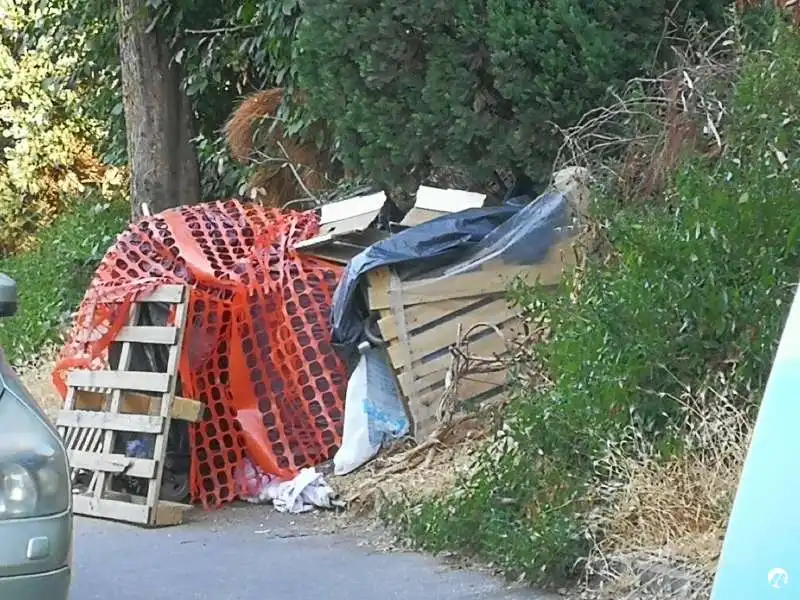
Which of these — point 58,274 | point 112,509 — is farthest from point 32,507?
point 58,274

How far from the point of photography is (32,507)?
11.9ft

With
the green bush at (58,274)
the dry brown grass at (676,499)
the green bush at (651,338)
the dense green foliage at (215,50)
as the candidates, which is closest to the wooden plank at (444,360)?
the green bush at (651,338)

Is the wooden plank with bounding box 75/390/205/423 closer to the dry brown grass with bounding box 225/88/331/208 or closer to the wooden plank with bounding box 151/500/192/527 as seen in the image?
the wooden plank with bounding box 151/500/192/527

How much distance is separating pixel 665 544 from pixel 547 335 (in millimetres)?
1730

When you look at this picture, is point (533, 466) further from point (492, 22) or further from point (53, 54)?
point (53, 54)

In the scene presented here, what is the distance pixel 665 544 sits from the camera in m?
5.15

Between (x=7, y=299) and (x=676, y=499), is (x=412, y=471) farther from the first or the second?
(x=7, y=299)

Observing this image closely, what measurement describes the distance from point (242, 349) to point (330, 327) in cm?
53

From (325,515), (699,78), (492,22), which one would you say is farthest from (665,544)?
(492,22)

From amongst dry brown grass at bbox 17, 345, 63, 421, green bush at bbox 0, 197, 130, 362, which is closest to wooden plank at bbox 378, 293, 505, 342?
dry brown grass at bbox 17, 345, 63, 421

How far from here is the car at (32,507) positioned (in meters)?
3.53

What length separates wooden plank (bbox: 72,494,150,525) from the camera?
7.03m

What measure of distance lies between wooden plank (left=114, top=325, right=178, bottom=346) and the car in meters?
3.46

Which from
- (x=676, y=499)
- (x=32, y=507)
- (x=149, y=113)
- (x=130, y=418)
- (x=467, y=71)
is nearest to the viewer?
(x=32, y=507)
